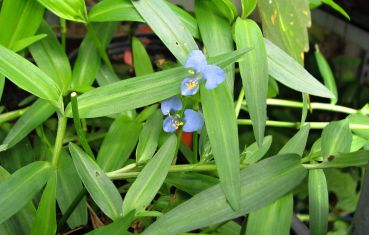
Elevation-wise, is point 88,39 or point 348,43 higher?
point 88,39

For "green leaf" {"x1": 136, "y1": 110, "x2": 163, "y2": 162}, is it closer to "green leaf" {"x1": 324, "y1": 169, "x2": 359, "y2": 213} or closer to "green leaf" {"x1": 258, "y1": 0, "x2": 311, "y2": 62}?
"green leaf" {"x1": 258, "y1": 0, "x2": 311, "y2": 62}

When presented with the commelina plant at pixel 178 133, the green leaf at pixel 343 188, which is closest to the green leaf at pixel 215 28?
the commelina plant at pixel 178 133

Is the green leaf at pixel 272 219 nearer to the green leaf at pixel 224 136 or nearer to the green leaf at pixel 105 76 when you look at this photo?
the green leaf at pixel 224 136

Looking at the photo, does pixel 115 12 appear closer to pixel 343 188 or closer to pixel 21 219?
pixel 21 219

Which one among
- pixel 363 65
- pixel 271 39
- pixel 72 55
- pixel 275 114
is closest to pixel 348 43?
pixel 363 65

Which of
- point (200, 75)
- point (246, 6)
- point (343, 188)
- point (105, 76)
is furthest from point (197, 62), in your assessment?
point (343, 188)

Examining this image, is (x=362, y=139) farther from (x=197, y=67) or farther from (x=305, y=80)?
(x=197, y=67)
